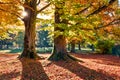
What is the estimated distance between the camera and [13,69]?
16484mm

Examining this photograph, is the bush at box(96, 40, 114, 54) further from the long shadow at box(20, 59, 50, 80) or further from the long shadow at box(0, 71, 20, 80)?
the long shadow at box(0, 71, 20, 80)

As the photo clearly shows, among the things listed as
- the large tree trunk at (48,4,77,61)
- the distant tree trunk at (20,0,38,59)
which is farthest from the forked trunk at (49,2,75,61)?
the distant tree trunk at (20,0,38,59)

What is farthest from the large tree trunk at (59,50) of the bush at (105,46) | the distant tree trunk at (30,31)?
the bush at (105,46)

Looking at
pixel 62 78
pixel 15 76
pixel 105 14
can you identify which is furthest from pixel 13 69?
pixel 105 14

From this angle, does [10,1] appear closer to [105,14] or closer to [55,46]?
[55,46]

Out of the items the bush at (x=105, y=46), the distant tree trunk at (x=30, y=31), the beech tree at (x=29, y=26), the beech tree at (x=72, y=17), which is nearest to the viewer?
the beech tree at (x=72, y=17)

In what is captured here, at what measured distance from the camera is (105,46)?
43406 millimetres

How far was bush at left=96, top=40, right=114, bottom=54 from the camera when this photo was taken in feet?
142

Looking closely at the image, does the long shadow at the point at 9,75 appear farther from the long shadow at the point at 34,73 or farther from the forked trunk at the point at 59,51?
the forked trunk at the point at 59,51

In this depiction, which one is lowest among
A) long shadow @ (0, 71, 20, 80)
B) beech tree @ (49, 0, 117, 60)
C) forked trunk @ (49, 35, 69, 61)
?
long shadow @ (0, 71, 20, 80)

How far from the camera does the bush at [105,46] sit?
43138 millimetres

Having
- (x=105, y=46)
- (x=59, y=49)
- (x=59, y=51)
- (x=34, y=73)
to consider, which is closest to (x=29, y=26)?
(x=59, y=49)

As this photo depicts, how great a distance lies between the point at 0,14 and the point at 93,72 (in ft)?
35.1

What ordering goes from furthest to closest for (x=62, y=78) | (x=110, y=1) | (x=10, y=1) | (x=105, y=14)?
1. (x=105, y=14)
2. (x=10, y=1)
3. (x=110, y=1)
4. (x=62, y=78)
